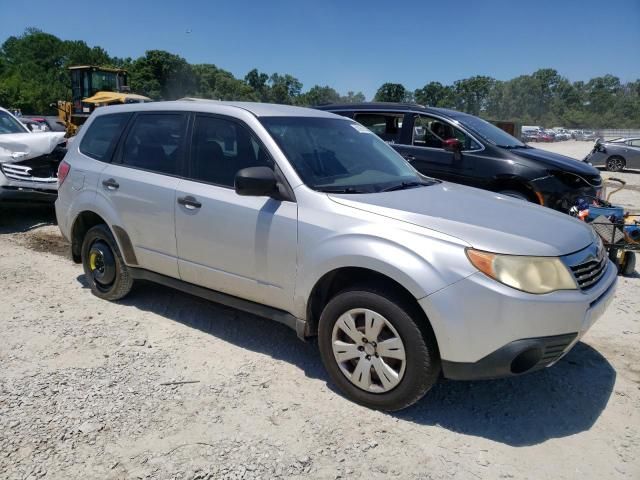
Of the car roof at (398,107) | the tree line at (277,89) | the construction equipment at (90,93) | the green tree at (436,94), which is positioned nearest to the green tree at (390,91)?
the tree line at (277,89)

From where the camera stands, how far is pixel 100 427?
9.88 feet

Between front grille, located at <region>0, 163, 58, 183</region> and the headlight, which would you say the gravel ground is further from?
front grille, located at <region>0, 163, 58, 183</region>

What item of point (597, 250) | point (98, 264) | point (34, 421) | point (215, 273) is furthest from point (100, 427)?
point (597, 250)

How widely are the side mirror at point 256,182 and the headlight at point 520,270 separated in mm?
1339

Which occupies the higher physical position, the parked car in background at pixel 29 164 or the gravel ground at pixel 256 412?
the parked car in background at pixel 29 164

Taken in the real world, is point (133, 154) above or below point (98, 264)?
above

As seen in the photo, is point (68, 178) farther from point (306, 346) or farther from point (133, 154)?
point (306, 346)

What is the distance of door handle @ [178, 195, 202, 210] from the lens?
390 cm

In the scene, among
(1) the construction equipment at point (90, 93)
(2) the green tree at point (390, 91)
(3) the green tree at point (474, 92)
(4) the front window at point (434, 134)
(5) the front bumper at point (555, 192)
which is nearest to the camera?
(5) the front bumper at point (555, 192)

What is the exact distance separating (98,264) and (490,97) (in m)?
143

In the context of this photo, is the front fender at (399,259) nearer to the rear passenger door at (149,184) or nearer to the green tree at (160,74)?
the rear passenger door at (149,184)

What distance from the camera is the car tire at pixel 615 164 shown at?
2006 cm

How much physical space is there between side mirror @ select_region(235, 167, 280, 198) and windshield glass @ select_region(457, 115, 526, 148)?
16.9ft

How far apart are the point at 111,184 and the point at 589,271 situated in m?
3.72
